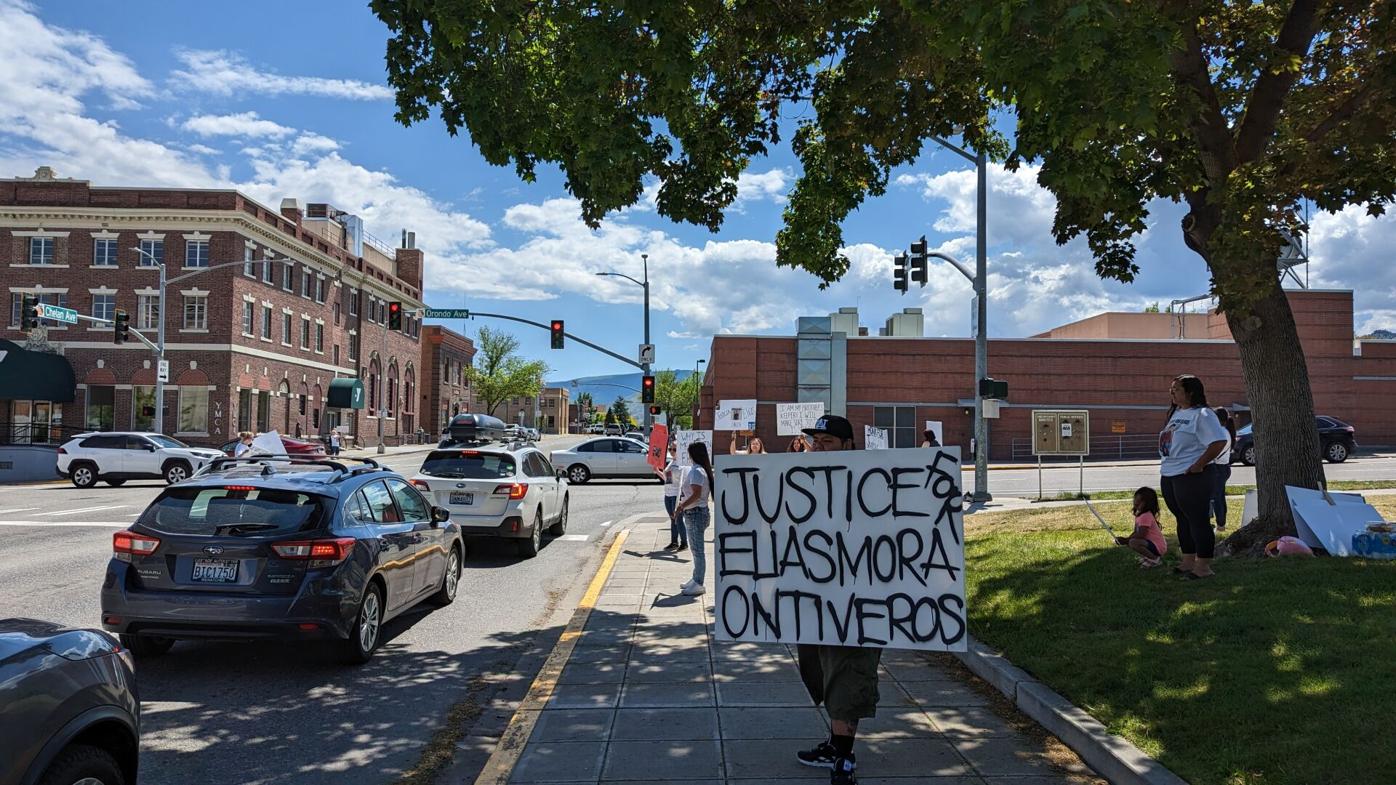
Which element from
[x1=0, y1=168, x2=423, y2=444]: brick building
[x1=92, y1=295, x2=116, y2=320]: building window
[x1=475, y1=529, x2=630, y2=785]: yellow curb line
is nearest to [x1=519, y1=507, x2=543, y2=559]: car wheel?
[x1=475, y1=529, x2=630, y2=785]: yellow curb line

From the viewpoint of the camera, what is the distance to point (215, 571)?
6.52 m

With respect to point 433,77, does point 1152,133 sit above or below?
below

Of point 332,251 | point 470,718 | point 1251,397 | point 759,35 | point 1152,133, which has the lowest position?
point 470,718

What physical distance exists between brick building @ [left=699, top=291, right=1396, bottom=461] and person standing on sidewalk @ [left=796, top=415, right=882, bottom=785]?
124ft

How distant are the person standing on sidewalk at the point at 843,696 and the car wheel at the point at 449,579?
5409mm

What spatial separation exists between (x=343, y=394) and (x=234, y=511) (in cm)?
5206

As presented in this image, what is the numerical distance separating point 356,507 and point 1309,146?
9.15m

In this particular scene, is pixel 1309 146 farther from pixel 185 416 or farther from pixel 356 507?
pixel 185 416

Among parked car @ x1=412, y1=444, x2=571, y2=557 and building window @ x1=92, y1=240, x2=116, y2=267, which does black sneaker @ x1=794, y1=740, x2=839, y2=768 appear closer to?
parked car @ x1=412, y1=444, x2=571, y2=557

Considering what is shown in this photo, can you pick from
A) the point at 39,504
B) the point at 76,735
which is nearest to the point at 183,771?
the point at 76,735

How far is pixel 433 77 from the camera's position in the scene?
29.9 ft

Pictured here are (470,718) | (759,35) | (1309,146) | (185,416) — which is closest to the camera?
(470,718)

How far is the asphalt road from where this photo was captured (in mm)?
5172

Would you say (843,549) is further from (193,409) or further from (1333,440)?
(193,409)
